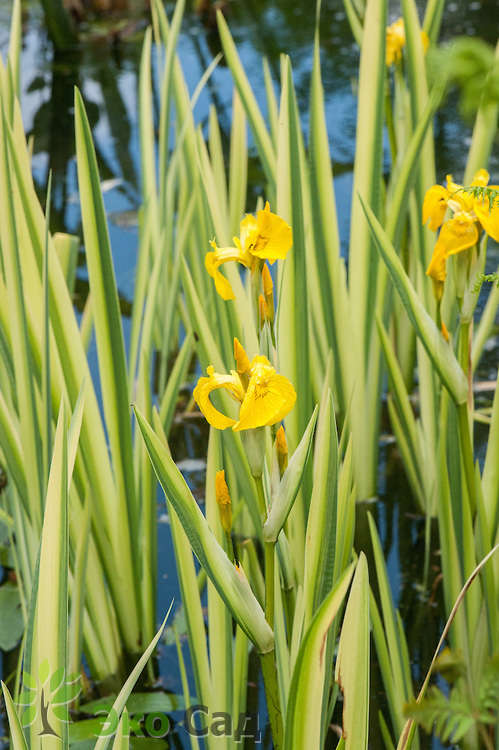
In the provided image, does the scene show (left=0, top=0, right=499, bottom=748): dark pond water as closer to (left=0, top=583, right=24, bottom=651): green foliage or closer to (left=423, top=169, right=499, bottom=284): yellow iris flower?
(left=0, top=583, right=24, bottom=651): green foliage

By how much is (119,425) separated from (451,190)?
0.40 metres

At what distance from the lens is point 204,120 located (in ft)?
6.95

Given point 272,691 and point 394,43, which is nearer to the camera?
point 272,691

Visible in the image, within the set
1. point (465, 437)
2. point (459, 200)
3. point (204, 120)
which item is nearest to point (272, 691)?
point (465, 437)

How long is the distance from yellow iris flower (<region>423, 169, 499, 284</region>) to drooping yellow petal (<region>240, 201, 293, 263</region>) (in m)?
0.14

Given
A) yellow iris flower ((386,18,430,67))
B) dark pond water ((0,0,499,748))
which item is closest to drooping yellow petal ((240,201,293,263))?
dark pond water ((0,0,499,748))

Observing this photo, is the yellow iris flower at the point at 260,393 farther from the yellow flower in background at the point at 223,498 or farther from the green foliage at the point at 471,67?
the green foliage at the point at 471,67

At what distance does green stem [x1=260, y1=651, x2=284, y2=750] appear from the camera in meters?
0.49

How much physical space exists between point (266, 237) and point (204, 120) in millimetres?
1739

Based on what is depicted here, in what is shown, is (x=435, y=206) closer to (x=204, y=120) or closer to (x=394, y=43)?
(x=394, y=43)

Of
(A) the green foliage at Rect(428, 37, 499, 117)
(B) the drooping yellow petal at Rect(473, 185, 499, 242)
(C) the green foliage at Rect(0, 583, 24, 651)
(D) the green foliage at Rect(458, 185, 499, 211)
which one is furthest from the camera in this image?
(C) the green foliage at Rect(0, 583, 24, 651)

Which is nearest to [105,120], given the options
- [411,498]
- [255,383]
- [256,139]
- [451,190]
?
[256,139]

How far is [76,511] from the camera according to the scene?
77cm

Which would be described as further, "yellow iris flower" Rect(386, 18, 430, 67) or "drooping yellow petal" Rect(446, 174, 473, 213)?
"yellow iris flower" Rect(386, 18, 430, 67)
